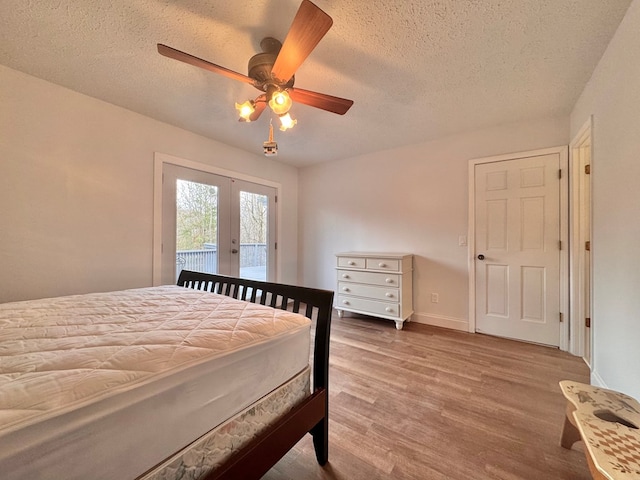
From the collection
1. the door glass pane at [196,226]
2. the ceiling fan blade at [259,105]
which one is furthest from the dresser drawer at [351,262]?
the ceiling fan blade at [259,105]

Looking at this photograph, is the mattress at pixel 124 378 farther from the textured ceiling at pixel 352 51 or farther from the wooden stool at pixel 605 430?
the textured ceiling at pixel 352 51

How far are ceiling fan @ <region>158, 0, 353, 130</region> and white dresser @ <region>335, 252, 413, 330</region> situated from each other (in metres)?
1.92

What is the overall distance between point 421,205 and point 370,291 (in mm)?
1296

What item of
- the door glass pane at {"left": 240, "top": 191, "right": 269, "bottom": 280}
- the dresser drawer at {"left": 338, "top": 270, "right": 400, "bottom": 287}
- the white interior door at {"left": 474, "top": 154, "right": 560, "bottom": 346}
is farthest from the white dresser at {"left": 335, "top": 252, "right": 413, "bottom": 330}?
the door glass pane at {"left": 240, "top": 191, "right": 269, "bottom": 280}

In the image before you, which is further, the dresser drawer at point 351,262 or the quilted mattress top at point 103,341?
the dresser drawer at point 351,262

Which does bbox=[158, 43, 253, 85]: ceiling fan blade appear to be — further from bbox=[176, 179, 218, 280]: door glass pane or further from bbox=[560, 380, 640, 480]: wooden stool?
bbox=[560, 380, 640, 480]: wooden stool

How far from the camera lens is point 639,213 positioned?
4.25ft

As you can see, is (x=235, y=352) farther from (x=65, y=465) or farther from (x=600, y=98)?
(x=600, y=98)

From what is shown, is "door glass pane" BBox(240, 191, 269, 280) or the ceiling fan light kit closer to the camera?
the ceiling fan light kit

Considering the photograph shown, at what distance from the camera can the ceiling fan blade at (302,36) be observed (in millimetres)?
1119

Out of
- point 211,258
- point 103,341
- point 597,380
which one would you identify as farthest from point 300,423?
point 211,258

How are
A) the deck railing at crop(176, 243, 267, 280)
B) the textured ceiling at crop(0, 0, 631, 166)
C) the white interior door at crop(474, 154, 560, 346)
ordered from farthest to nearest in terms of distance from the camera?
1. the deck railing at crop(176, 243, 267, 280)
2. the white interior door at crop(474, 154, 560, 346)
3. the textured ceiling at crop(0, 0, 631, 166)

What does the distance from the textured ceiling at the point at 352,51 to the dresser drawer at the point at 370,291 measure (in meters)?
1.96

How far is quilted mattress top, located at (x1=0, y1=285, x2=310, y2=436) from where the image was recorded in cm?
62
